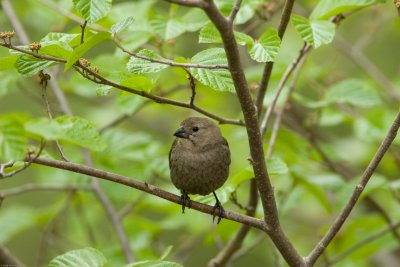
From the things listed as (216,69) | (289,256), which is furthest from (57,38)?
(289,256)

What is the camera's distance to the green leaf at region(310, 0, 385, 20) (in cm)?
340

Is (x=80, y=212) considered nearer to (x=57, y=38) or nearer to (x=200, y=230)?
(x=200, y=230)

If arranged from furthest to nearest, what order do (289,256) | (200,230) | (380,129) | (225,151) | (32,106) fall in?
(32,106) < (200,230) < (380,129) < (225,151) < (289,256)

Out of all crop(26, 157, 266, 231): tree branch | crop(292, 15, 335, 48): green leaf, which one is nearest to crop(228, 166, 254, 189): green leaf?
crop(26, 157, 266, 231): tree branch

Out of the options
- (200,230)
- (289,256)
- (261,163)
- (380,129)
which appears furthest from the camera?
(200,230)

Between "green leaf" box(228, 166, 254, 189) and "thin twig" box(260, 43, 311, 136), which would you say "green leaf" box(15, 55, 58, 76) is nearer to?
"green leaf" box(228, 166, 254, 189)

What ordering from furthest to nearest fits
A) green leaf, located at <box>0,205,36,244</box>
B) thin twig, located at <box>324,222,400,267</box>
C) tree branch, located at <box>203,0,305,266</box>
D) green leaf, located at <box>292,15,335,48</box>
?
green leaf, located at <box>0,205,36,244</box> < thin twig, located at <box>324,222,400,267</box> < green leaf, located at <box>292,15,335,48</box> < tree branch, located at <box>203,0,305,266</box>

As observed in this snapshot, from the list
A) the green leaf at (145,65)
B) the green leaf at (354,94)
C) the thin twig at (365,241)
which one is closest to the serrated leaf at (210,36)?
the green leaf at (145,65)

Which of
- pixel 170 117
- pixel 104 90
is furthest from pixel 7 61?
pixel 170 117

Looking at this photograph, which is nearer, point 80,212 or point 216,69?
point 216,69

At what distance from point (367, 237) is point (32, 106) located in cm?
680

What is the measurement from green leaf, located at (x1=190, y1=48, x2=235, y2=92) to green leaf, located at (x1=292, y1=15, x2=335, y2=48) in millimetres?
482

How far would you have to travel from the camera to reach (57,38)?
298 centimetres

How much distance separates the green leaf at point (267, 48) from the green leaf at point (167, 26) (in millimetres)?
864
